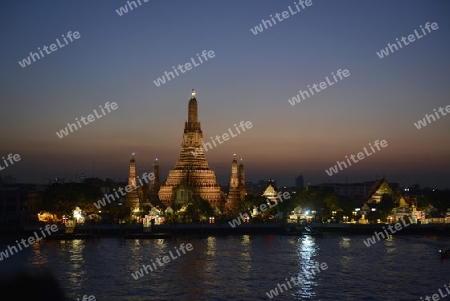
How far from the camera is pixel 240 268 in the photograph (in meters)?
43.1

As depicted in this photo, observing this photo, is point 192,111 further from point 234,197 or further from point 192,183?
point 234,197

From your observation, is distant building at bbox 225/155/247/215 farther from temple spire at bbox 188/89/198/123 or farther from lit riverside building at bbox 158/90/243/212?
temple spire at bbox 188/89/198/123

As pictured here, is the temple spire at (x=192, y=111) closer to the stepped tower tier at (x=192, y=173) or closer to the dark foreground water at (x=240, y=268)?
the stepped tower tier at (x=192, y=173)

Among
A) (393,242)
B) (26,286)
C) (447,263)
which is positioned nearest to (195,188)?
(393,242)

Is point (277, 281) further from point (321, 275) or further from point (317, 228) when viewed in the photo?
point (317, 228)

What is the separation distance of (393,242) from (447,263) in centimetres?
1587

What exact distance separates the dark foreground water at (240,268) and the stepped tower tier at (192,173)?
→ 22.6m

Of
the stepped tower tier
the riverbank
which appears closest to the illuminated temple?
the stepped tower tier

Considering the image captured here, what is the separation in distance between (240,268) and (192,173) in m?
44.9

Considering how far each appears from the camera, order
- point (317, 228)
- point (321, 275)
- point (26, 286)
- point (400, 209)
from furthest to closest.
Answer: point (400, 209)
point (317, 228)
point (321, 275)
point (26, 286)

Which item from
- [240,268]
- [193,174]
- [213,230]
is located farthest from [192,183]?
[240,268]

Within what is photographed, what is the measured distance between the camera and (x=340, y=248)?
A: 56344 mm

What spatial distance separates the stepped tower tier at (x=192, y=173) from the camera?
8544 centimetres

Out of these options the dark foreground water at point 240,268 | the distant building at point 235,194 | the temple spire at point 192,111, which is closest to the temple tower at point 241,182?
the distant building at point 235,194
